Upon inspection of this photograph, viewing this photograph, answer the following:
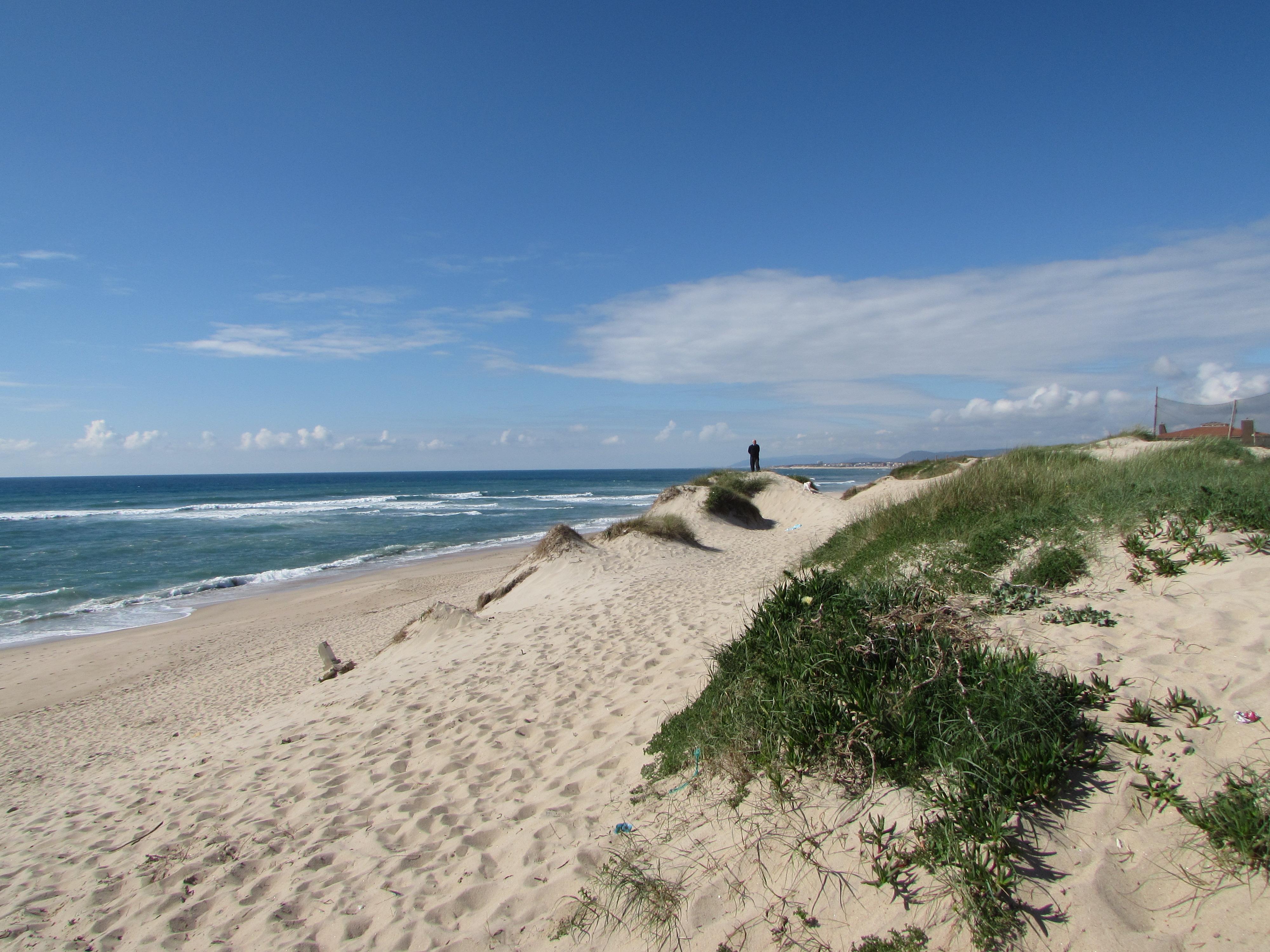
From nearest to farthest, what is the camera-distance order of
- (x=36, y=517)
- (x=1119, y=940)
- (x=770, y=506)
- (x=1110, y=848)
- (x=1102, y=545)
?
(x=1119, y=940) < (x=1110, y=848) < (x=1102, y=545) < (x=770, y=506) < (x=36, y=517)

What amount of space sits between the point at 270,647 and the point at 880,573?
507 inches

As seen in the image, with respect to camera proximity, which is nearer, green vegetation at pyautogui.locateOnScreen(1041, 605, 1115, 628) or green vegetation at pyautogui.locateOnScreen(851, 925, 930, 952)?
green vegetation at pyautogui.locateOnScreen(851, 925, 930, 952)

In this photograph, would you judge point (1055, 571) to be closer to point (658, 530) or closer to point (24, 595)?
point (658, 530)

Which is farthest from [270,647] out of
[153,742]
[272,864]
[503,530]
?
[503,530]

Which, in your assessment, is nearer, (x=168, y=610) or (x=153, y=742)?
(x=153, y=742)

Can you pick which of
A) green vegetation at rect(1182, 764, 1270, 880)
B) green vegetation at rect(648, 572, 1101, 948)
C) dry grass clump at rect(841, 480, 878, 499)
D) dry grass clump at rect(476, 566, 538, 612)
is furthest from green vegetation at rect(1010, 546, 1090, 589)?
dry grass clump at rect(841, 480, 878, 499)

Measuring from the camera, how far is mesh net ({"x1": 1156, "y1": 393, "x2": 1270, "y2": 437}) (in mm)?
17078

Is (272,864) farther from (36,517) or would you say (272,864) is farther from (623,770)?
(36,517)

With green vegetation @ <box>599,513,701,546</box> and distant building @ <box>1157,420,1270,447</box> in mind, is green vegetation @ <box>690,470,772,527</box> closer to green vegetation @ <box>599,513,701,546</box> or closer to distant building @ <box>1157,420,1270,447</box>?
green vegetation @ <box>599,513,701,546</box>

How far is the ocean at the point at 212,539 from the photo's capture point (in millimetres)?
19328

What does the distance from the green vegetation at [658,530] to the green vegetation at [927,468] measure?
9.50m

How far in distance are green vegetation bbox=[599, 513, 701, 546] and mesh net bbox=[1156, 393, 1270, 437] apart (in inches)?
576

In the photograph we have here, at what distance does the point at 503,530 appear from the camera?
115 feet

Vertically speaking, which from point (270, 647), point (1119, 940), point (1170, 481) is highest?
point (1170, 481)
